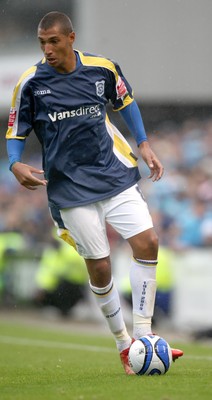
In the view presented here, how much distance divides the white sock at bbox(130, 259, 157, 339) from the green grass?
367mm

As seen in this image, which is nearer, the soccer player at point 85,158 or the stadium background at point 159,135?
the soccer player at point 85,158

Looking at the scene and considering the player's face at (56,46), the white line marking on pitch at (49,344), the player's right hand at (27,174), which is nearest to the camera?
the player's right hand at (27,174)

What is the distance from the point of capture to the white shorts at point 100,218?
7.59 m

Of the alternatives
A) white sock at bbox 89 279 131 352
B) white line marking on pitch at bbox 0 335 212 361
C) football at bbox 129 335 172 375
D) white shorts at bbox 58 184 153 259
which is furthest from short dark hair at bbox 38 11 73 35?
white line marking on pitch at bbox 0 335 212 361

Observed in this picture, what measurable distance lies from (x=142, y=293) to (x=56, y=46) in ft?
6.03

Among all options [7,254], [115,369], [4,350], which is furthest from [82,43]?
[115,369]

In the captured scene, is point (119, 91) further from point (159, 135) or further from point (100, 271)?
point (159, 135)

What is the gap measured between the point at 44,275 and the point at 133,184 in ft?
31.5

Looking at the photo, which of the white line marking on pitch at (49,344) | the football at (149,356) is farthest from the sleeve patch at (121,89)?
the white line marking on pitch at (49,344)

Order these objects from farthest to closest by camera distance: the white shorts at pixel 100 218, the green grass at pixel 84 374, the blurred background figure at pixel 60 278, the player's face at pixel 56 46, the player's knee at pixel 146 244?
the blurred background figure at pixel 60 278 < the white shorts at pixel 100 218 < the player's knee at pixel 146 244 < the player's face at pixel 56 46 < the green grass at pixel 84 374

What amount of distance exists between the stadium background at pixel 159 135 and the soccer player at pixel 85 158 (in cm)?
645

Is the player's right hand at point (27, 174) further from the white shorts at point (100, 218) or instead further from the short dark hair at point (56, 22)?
the short dark hair at point (56, 22)

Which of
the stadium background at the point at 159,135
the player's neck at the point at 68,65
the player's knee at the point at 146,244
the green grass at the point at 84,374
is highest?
the player's neck at the point at 68,65

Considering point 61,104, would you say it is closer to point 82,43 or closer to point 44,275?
point 44,275
